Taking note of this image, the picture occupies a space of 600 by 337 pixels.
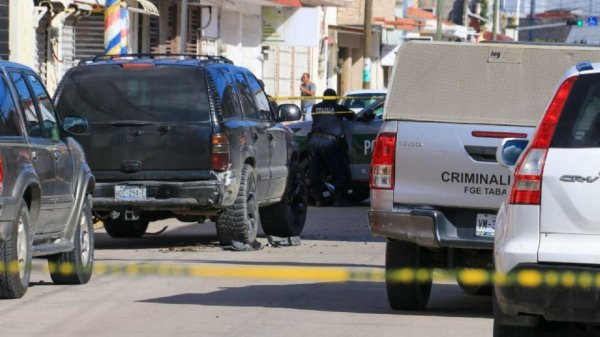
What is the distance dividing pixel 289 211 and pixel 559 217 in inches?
415

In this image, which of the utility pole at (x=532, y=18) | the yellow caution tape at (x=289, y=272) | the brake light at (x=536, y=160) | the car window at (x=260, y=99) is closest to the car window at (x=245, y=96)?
the car window at (x=260, y=99)

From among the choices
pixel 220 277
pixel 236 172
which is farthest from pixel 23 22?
pixel 220 277

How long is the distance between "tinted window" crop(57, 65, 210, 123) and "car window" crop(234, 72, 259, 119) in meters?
1.07

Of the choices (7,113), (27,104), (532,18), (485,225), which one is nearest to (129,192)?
(27,104)

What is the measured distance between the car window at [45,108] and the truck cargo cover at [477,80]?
2.96 m

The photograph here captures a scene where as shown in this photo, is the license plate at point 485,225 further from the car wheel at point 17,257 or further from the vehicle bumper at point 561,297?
the car wheel at point 17,257

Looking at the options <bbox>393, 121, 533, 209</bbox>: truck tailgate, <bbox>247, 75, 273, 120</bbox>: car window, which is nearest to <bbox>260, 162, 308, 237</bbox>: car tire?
<bbox>247, 75, 273, 120</bbox>: car window

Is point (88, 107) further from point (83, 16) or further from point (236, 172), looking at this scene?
point (83, 16)

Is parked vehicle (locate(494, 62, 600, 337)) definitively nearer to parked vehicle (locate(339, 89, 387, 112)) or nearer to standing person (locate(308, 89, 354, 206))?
standing person (locate(308, 89, 354, 206))

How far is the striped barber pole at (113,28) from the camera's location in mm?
21297

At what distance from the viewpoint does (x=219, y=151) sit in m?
15.3

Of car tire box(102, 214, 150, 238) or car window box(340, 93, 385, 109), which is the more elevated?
car window box(340, 93, 385, 109)

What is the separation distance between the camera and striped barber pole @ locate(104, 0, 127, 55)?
2130 centimetres

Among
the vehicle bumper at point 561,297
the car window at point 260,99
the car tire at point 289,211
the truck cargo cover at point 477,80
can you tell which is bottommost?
the car tire at point 289,211
